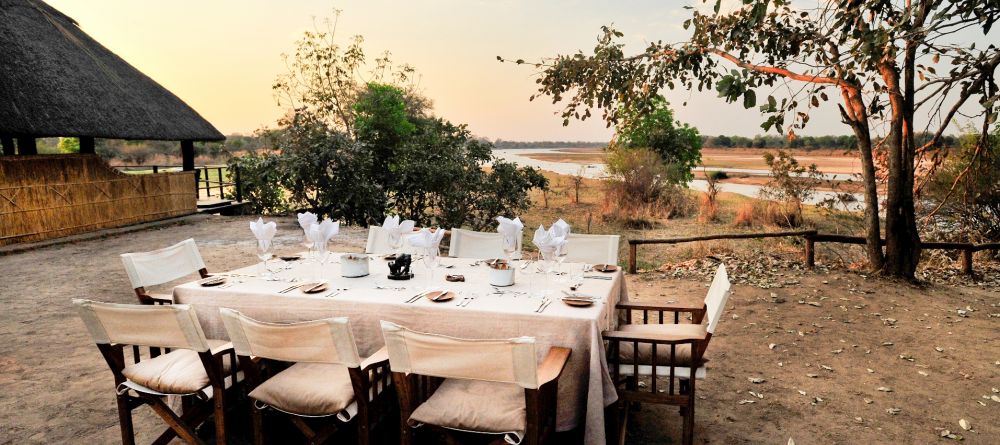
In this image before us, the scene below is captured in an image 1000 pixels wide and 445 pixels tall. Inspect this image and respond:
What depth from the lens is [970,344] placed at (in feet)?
16.7

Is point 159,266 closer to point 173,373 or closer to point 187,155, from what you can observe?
point 173,373

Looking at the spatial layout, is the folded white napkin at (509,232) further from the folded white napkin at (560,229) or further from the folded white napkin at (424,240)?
the folded white napkin at (424,240)

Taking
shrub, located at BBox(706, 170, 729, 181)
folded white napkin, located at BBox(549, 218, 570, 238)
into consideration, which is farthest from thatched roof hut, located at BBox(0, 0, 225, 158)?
shrub, located at BBox(706, 170, 729, 181)

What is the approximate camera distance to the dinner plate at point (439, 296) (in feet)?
10.3

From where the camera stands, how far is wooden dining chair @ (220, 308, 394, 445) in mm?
2410

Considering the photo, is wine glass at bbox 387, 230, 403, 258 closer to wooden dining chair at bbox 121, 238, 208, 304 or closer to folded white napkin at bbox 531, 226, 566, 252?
folded white napkin at bbox 531, 226, 566, 252

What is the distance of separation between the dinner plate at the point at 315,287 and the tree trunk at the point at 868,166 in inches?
278

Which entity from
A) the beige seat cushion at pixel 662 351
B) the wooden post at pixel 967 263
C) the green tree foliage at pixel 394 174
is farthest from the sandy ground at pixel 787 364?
the green tree foliage at pixel 394 174

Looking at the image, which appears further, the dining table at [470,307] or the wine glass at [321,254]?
the wine glass at [321,254]

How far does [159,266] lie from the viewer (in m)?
3.88

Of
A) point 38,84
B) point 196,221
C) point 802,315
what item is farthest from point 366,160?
point 802,315

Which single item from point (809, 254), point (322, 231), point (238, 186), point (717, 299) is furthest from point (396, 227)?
point (238, 186)

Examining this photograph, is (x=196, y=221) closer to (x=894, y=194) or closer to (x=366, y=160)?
(x=366, y=160)

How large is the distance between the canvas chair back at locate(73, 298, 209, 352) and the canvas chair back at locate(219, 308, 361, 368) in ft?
0.64
